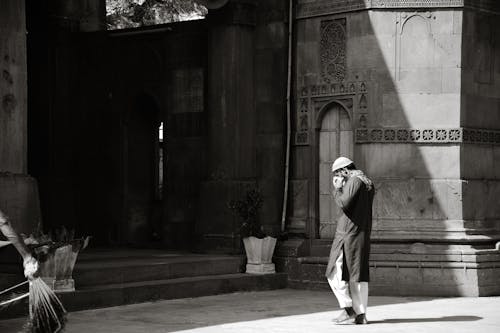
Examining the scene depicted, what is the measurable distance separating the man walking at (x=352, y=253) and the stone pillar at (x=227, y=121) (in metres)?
4.51

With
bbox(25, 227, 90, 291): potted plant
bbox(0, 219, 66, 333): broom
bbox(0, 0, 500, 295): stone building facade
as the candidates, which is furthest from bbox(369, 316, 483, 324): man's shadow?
bbox(0, 219, 66, 333): broom

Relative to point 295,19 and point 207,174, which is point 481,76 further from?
point 207,174

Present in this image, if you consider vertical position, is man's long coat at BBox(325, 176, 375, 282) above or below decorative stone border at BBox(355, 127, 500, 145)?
below

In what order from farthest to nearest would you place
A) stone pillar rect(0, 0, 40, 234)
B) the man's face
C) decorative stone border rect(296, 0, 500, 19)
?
1. decorative stone border rect(296, 0, 500, 19)
2. stone pillar rect(0, 0, 40, 234)
3. the man's face

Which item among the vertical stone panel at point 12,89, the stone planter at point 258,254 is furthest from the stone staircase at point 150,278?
the vertical stone panel at point 12,89

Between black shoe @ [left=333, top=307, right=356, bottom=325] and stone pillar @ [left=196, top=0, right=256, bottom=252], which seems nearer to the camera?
black shoe @ [left=333, top=307, right=356, bottom=325]

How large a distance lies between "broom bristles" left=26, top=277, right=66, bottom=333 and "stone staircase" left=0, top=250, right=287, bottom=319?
266 centimetres

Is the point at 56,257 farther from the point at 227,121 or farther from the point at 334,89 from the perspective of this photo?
the point at 334,89

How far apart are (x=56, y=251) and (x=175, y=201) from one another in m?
5.52

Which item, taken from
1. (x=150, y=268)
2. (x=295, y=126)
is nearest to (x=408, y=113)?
(x=295, y=126)

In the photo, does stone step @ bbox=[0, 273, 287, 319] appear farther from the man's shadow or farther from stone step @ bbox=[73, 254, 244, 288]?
the man's shadow

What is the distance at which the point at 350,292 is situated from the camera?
1198cm

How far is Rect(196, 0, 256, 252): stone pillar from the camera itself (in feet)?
54.0

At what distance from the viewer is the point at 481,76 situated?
626 inches
